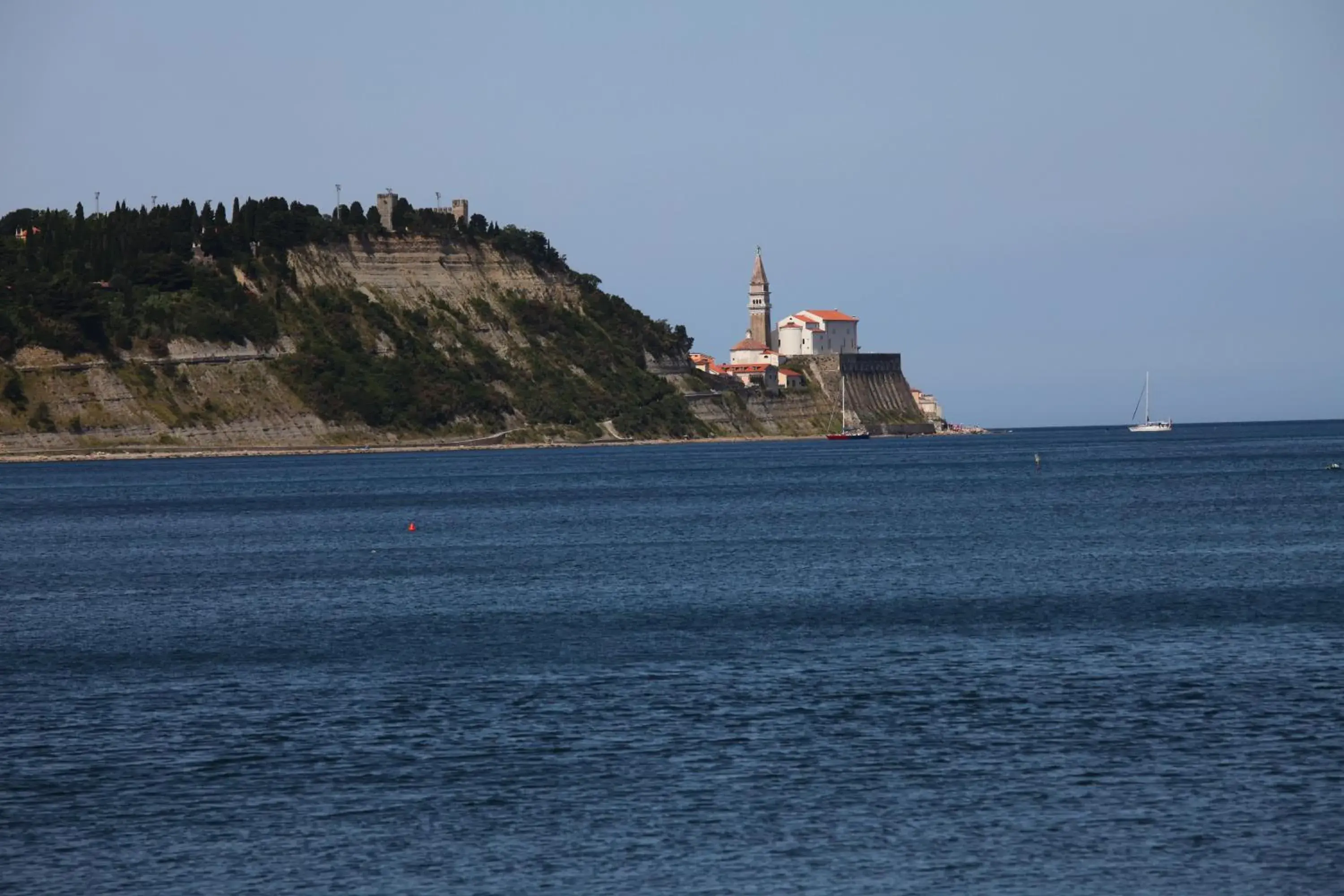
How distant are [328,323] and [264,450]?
48.7ft

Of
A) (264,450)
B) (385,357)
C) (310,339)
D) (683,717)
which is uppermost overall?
(310,339)

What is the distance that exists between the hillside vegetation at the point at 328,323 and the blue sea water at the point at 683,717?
81.0 metres

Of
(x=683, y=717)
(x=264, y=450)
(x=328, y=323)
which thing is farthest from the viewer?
(x=328, y=323)

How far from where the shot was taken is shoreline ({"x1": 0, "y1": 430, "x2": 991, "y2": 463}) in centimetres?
13175

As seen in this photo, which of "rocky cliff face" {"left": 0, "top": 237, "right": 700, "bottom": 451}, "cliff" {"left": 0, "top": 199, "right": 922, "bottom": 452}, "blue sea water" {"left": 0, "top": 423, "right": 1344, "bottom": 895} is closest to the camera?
"blue sea water" {"left": 0, "top": 423, "right": 1344, "bottom": 895}

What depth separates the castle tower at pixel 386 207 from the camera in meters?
173

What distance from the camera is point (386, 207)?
174 meters

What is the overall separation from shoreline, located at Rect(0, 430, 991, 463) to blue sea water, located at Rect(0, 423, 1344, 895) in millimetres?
76117

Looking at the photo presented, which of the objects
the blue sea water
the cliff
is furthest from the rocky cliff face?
the blue sea water

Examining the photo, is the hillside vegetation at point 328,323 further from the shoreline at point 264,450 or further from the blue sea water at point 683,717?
the blue sea water at point 683,717

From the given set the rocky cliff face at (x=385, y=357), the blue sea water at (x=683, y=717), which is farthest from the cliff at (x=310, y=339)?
the blue sea water at (x=683, y=717)

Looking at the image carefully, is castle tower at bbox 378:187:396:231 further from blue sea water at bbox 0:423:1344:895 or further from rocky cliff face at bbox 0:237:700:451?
blue sea water at bbox 0:423:1344:895

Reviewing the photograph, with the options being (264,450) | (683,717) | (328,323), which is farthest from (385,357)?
(683,717)

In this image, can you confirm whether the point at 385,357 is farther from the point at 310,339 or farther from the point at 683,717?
the point at 683,717
